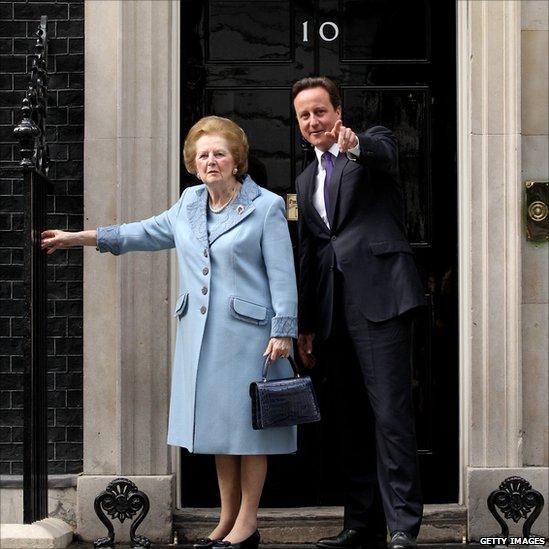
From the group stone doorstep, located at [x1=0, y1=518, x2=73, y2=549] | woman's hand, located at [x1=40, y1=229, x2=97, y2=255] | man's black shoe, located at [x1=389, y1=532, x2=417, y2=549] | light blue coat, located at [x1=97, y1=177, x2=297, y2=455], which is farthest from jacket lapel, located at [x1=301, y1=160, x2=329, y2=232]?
stone doorstep, located at [x1=0, y1=518, x2=73, y2=549]

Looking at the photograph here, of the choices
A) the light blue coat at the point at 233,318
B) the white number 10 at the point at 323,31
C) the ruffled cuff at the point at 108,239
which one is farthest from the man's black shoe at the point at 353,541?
the white number 10 at the point at 323,31

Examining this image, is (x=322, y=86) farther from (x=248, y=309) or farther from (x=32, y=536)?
(x=32, y=536)

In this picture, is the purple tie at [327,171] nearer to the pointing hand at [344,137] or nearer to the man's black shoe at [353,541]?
the pointing hand at [344,137]

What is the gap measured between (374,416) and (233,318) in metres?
A: 0.83

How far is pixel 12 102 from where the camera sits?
21.1ft

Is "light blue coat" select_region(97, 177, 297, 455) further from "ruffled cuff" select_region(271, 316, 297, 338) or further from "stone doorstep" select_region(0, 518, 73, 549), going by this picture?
"stone doorstep" select_region(0, 518, 73, 549)

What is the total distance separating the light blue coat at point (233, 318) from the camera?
5.39 m

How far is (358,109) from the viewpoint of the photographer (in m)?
6.56

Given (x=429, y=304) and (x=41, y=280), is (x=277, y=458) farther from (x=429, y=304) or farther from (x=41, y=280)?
(x=41, y=280)

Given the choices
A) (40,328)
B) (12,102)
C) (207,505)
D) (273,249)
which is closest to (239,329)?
(273,249)

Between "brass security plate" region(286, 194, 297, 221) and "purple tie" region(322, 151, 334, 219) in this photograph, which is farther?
→ "brass security plate" region(286, 194, 297, 221)

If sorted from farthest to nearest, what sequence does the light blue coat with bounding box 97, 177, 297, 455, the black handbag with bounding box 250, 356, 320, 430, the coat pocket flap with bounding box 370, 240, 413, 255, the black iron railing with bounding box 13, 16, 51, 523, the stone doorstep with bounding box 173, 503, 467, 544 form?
the stone doorstep with bounding box 173, 503, 467, 544 → the black iron railing with bounding box 13, 16, 51, 523 → the coat pocket flap with bounding box 370, 240, 413, 255 → the light blue coat with bounding box 97, 177, 297, 455 → the black handbag with bounding box 250, 356, 320, 430

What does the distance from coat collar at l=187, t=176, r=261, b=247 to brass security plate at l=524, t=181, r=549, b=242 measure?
1.60 metres

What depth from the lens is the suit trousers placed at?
5.43m
